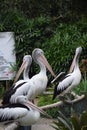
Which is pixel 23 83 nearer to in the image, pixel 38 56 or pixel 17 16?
pixel 38 56

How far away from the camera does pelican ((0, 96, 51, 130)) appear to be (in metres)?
7.17

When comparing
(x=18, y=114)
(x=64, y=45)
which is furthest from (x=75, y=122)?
(x=64, y=45)

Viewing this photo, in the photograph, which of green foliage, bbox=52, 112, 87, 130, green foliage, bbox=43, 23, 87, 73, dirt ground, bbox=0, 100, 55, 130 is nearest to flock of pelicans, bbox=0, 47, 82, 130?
dirt ground, bbox=0, 100, 55, 130

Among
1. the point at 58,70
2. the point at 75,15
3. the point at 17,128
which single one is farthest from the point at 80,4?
the point at 17,128

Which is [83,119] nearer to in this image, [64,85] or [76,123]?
[76,123]

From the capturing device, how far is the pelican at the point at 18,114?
7.17 metres

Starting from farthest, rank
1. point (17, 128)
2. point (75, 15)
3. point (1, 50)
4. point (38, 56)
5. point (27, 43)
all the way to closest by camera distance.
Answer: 1. point (75, 15)
2. point (27, 43)
3. point (1, 50)
4. point (38, 56)
5. point (17, 128)

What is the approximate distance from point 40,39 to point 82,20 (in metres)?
1.58

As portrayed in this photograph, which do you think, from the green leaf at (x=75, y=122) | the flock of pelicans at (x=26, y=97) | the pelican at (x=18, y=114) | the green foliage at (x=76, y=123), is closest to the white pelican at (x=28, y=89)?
the flock of pelicans at (x=26, y=97)

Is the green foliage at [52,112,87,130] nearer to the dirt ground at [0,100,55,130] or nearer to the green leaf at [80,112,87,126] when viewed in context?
the green leaf at [80,112,87,126]

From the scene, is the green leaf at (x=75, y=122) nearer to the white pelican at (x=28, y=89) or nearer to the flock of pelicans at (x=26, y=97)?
the flock of pelicans at (x=26, y=97)

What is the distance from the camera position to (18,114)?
7.14m

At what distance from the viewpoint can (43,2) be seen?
17922 millimetres

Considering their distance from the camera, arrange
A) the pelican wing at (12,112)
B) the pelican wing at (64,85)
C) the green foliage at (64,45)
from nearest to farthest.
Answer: the pelican wing at (12,112), the pelican wing at (64,85), the green foliage at (64,45)
